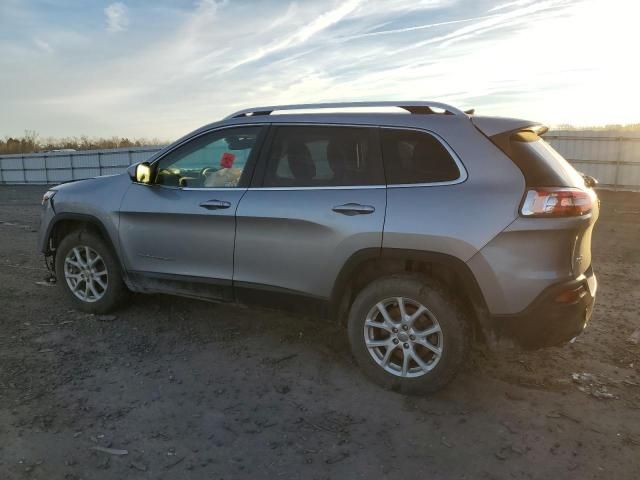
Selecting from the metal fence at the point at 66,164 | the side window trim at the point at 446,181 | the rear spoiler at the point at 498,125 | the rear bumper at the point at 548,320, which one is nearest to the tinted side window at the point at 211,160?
the side window trim at the point at 446,181

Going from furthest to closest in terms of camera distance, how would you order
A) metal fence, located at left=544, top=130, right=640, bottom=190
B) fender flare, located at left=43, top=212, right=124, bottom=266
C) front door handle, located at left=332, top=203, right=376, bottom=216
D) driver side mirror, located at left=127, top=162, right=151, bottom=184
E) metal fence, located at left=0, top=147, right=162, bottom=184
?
1. metal fence, located at left=0, top=147, right=162, bottom=184
2. metal fence, located at left=544, top=130, right=640, bottom=190
3. fender flare, located at left=43, top=212, right=124, bottom=266
4. driver side mirror, located at left=127, top=162, right=151, bottom=184
5. front door handle, located at left=332, top=203, right=376, bottom=216

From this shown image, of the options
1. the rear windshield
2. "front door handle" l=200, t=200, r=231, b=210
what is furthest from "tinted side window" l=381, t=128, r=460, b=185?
"front door handle" l=200, t=200, r=231, b=210

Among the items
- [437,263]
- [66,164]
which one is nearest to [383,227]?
[437,263]

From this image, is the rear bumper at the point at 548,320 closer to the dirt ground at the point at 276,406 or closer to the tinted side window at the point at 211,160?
the dirt ground at the point at 276,406

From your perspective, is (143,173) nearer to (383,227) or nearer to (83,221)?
(83,221)

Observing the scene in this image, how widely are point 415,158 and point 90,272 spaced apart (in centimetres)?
316

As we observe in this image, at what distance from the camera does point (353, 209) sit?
355 cm

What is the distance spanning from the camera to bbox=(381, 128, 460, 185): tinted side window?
3.41m

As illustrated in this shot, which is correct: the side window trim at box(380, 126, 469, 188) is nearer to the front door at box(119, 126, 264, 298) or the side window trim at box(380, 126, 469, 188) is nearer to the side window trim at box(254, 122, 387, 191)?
the side window trim at box(254, 122, 387, 191)

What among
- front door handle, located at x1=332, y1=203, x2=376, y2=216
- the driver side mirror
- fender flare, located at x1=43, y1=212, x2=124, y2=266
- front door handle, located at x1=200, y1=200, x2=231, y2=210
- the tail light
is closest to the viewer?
the tail light

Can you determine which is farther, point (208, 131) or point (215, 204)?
point (208, 131)

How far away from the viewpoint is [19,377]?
375cm

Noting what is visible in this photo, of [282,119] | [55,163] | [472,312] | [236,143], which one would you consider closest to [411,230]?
[472,312]

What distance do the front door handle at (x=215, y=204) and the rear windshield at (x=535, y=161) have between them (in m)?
1.99
